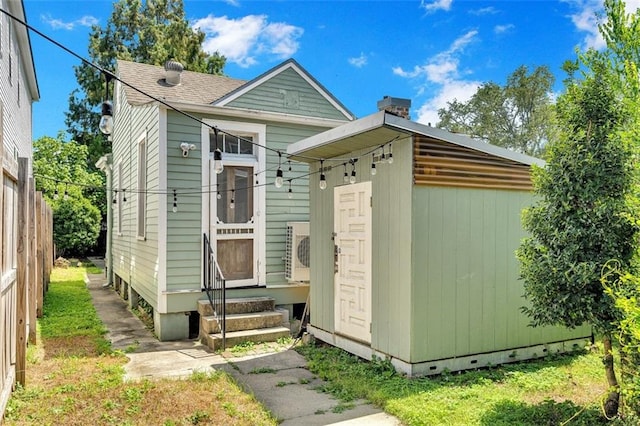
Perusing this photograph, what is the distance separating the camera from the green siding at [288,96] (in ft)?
24.8

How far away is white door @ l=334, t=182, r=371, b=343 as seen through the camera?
5.07 m

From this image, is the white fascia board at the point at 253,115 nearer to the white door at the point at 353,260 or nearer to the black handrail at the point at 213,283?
the black handrail at the point at 213,283

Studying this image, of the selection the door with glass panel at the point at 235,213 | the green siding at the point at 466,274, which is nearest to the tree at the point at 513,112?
the door with glass panel at the point at 235,213

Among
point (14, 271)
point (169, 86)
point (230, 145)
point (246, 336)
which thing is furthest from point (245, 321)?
point (169, 86)

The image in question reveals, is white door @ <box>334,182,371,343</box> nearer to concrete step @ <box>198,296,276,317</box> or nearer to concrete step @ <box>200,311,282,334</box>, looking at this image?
concrete step @ <box>200,311,282,334</box>

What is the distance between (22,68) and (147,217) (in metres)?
5.10

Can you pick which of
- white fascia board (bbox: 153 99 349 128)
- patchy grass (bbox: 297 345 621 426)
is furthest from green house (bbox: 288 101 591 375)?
white fascia board (bbox: 153 99 349 128)

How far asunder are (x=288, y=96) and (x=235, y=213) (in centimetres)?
232

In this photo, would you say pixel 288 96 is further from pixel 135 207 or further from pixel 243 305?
pixel 243 305

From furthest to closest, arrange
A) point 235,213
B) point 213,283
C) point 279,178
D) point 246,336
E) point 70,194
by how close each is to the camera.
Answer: point 70,194
point 235,213
point 213,283
point 246,336
point 279,178

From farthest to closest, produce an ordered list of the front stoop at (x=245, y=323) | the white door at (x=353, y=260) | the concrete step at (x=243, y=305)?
1. the concrete step at (x=243, y=305)
2. the front stoop at (x=245, y=323)
3. the white door at (x=353, y=260)

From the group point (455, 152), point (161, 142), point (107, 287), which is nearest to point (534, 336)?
point (455, 152)

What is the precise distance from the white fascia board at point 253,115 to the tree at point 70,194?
34.4 feet

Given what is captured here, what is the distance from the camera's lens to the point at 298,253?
7.09 meters
